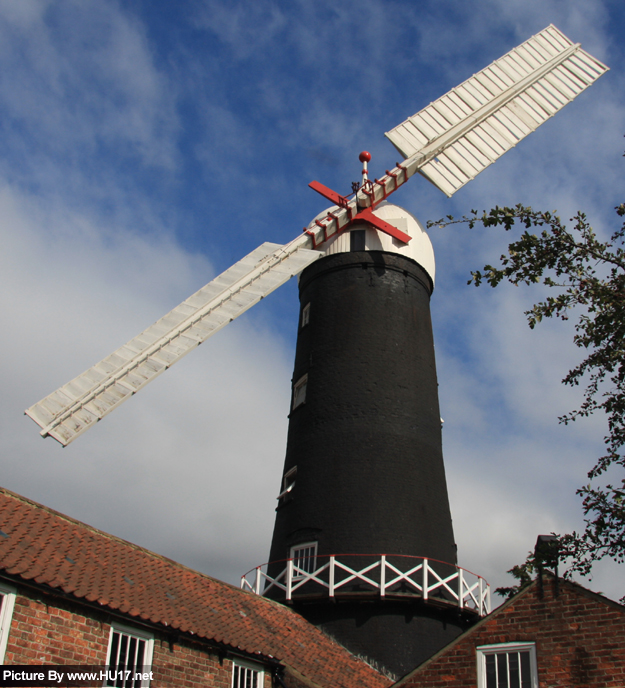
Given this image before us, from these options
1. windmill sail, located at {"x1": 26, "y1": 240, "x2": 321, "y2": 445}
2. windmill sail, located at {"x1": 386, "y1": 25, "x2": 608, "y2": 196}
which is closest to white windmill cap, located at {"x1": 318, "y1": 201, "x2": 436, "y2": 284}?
windmill sail, located at {"x1": 26, "y1": 240, "x2": 321, "y2": 445}

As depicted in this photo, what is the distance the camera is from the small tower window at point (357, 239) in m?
20.4

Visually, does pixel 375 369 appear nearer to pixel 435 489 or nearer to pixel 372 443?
pixel 372 443

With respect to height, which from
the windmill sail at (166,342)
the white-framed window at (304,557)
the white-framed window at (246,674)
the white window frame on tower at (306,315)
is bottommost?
the white-framed window at (246,674)

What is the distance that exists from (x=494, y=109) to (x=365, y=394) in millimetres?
11039

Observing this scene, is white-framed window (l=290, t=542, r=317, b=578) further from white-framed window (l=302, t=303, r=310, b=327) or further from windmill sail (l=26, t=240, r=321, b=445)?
white-framed window (l=302, t=303, r=310, b=327)

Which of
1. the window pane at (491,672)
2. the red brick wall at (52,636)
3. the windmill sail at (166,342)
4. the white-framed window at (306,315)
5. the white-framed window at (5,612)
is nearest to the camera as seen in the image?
the white-framed window at (5,612)

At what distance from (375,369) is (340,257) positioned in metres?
3.61

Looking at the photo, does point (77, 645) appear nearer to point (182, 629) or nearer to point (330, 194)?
point (182, 629)

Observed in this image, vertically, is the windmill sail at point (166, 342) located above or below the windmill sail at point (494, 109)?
below

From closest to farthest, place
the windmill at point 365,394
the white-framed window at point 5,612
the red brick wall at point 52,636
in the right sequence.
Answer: the white-framed window at point 5,612 → the red brick wall at point 52,636 → the windmill at point 365,394

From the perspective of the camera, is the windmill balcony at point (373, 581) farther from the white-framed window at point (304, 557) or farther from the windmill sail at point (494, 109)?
the windmill sail at point (494, 109)

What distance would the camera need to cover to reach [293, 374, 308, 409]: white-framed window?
19.5m

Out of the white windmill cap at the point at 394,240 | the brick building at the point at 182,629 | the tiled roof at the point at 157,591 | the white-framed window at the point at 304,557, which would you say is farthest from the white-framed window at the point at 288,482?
the white windmill cap at the point at 394,240

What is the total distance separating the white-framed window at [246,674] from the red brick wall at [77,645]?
1.53ft
